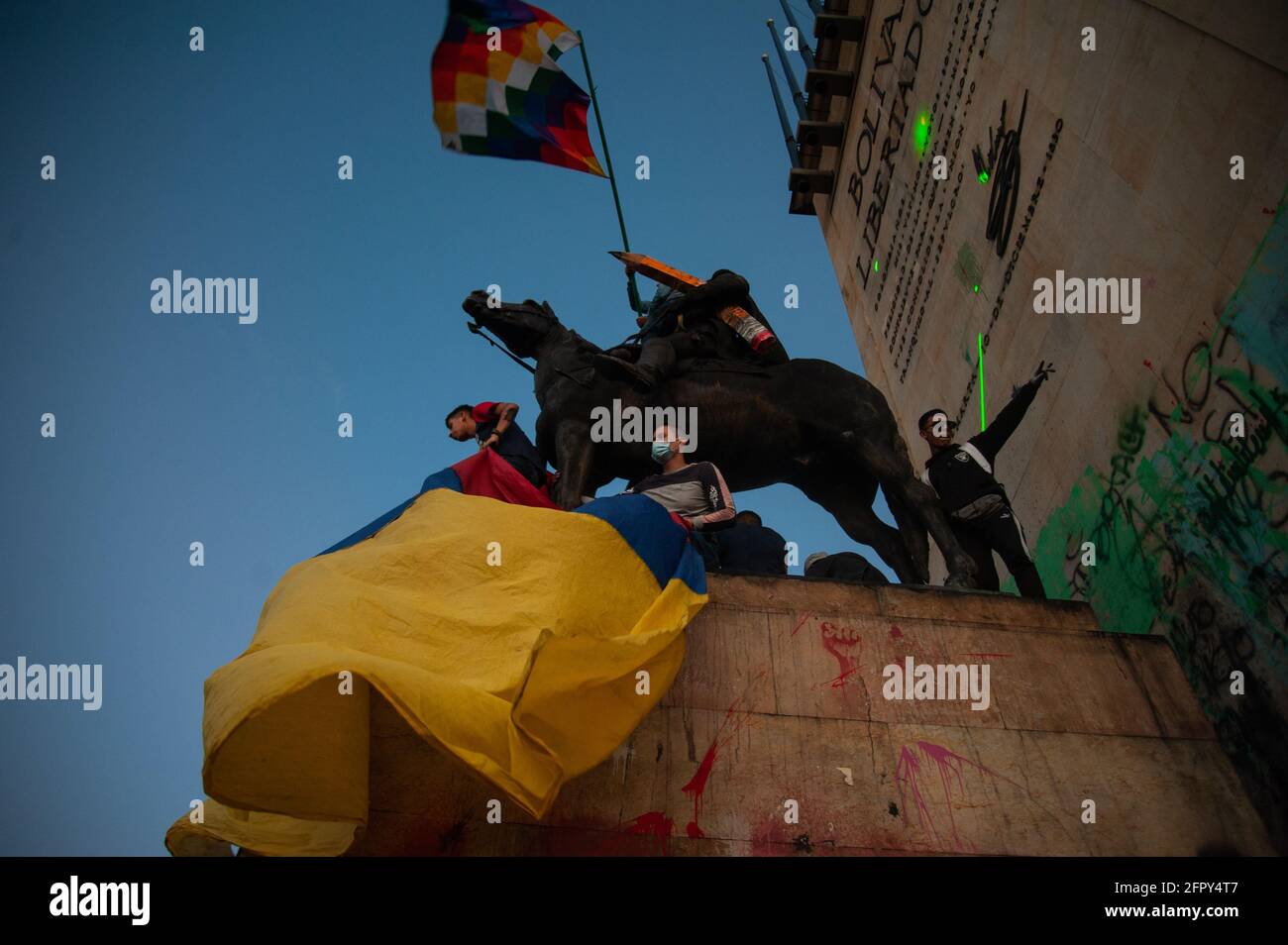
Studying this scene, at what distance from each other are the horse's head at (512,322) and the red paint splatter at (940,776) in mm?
5000

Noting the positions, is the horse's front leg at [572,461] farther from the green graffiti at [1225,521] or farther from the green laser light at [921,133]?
the green laser light at [921,133]

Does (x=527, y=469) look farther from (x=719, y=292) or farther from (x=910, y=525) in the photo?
(x=910, y=525)

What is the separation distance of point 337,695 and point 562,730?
953 millimetres

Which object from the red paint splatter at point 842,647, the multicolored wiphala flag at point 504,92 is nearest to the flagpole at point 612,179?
the multicolored wiphala flag at point 504,92

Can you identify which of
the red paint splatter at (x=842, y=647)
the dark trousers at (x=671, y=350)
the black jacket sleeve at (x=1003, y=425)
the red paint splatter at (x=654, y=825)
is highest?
the dark trousers at (x=671, y=350)

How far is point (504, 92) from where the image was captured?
12.1 meters

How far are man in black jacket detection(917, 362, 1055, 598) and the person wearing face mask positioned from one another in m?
2.23

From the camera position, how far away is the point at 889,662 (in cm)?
553

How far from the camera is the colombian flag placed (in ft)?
11.3

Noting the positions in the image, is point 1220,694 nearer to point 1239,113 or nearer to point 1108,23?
point 1239,113

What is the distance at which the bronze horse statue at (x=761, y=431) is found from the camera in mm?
7898

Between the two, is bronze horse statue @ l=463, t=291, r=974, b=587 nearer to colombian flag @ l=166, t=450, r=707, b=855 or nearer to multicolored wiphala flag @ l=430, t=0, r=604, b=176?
colombian flag @ l=166, t=450, r=707, b=855

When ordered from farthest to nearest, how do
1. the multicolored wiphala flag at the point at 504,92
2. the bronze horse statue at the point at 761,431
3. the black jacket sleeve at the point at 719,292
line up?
the multicolored wiphala flag at the point at 504,92 < the black jacket sleeve at the point at 719,292 < the bronze horse statue at the point at 761,431
